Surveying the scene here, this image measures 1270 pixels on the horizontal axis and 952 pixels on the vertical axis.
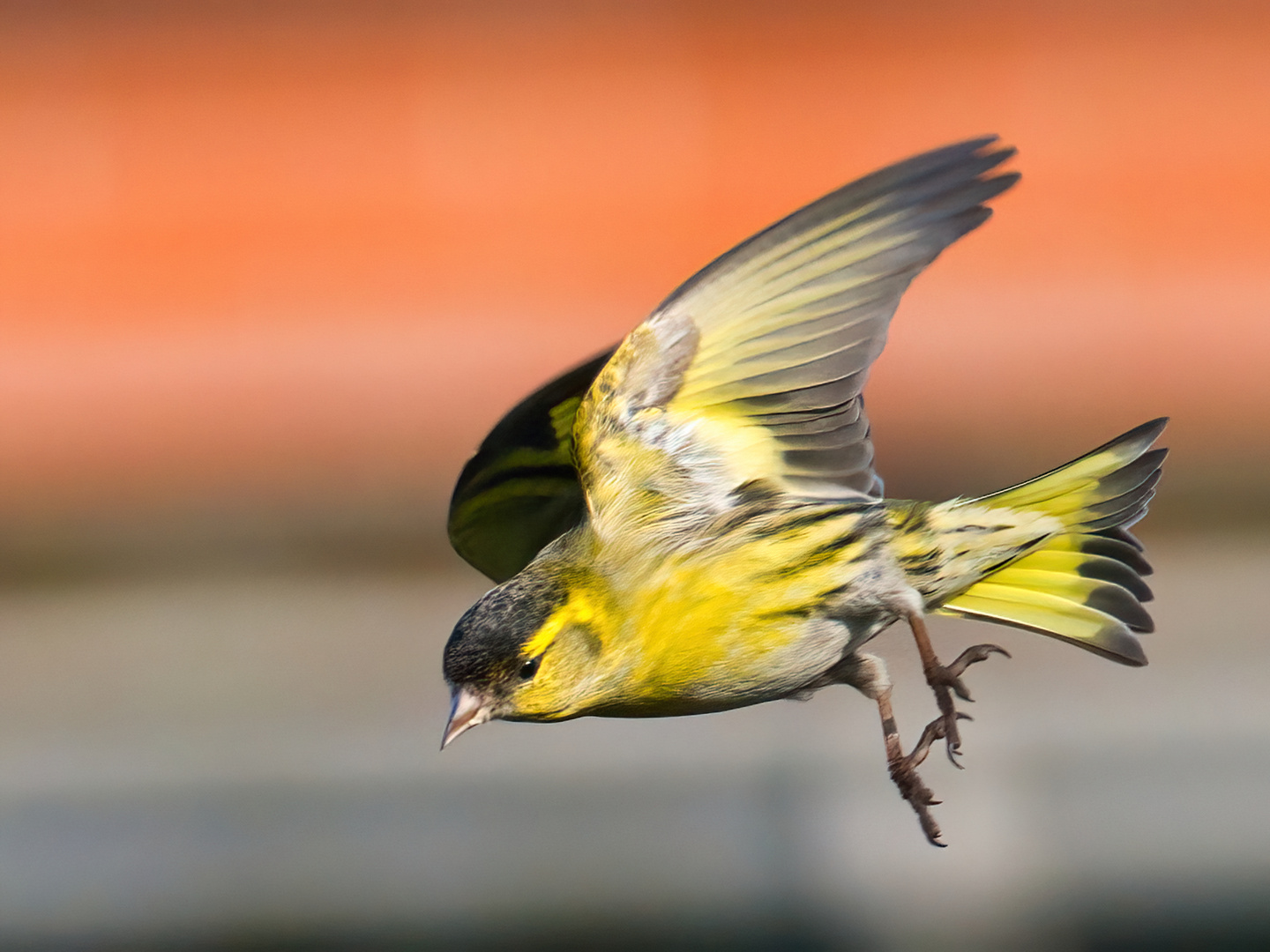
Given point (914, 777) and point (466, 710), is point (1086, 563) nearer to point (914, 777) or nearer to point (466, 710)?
point (914, 777)

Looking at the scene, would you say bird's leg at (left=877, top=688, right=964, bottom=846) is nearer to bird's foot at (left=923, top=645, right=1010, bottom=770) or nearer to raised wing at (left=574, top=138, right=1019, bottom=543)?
bird's foot at (left=923, top=645, right=1010, bottom=770)

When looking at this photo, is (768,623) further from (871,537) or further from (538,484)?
(538,484)

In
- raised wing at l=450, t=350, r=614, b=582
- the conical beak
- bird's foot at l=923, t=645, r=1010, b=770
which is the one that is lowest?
bird's foot at l=923, t=645, r=1010, b=770

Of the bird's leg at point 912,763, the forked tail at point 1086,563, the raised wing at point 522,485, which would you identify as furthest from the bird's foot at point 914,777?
the raised wing at point 522,485

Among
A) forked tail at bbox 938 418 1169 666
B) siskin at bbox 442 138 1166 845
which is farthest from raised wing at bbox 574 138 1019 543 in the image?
forked tail at bbox 938 418 1169 666

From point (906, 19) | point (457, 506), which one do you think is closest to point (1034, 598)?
point (457, 506)

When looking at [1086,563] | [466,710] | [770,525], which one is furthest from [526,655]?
[1086,563]

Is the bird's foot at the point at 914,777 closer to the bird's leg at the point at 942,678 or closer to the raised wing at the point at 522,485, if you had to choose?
the bird's leg at the point at 942,678
